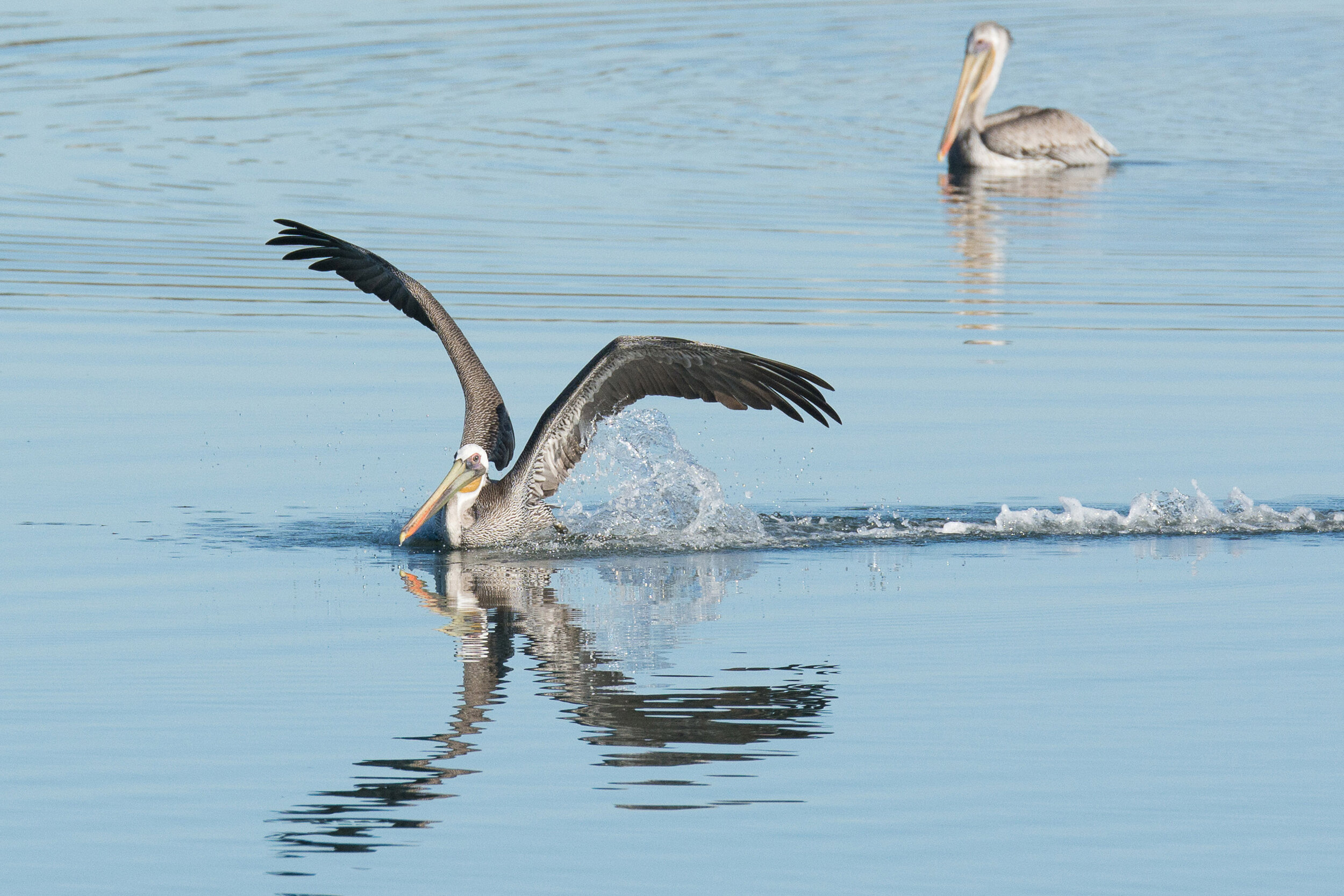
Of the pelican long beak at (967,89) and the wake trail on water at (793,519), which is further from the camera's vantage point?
the pelican long beak at (967,89)

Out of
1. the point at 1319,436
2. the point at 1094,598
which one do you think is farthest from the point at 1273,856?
the point at 1319,436

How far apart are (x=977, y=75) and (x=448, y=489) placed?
15.7 meters

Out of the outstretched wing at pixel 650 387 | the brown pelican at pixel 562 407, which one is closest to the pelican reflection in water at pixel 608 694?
the brown pelican at pixel 562 407

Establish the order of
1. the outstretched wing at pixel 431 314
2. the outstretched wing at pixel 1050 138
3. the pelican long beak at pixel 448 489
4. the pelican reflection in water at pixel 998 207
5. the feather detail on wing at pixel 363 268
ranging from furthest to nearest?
the outstretched wing at pixel 1050 138 < the pelican reflection in water at pixel 998 207 < the feather detail on wing at pixel 363 268 < the outstretched wing at pixel 431 314 < the pelican long beak at pixel 448 489

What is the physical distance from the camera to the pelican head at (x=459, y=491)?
9586 millimetres

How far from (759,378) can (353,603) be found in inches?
90.7

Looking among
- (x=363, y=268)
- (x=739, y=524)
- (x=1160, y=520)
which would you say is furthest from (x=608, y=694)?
(x=363, y=268)

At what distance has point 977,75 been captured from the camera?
965 inches

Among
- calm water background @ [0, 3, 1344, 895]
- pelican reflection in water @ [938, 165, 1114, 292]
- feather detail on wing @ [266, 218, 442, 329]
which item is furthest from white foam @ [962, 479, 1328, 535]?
pelican reflection in water @ [938, 165, 1114, 292]

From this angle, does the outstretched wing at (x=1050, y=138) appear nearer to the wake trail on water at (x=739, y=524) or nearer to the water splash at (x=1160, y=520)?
the wake trail on water at (x=739, y=524)

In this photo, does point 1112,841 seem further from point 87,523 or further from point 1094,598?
point 87,523

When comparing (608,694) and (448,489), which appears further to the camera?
(448,489)

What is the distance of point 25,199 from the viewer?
18.3 meters

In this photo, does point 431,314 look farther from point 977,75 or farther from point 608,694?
point 977,75
